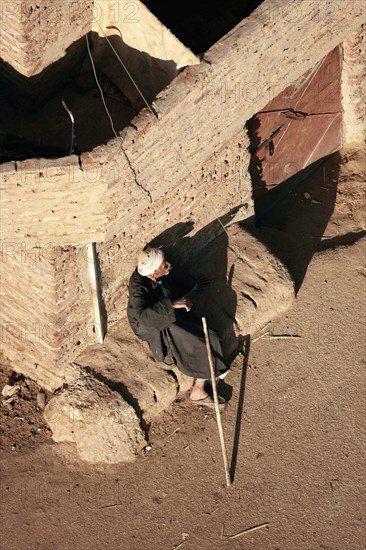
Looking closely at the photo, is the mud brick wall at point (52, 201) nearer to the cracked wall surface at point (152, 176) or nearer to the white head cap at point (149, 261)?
the cracked wall surface at point (152, 176)

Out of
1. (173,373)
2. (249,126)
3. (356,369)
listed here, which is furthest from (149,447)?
(249,126)

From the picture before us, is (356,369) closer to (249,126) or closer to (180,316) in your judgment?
(180,316)

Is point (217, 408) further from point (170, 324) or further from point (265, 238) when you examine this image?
point (265, 238)

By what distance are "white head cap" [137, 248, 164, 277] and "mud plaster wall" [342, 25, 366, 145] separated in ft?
11.9

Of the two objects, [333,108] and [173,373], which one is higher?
[333,108]

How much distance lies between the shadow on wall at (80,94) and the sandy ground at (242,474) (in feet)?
9.36

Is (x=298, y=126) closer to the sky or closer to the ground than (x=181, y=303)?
closer to the sky

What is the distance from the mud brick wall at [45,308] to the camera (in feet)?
28.1

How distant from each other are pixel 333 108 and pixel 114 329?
391 cm

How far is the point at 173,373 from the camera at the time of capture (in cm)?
935

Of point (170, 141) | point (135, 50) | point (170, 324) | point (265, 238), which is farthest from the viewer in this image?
point (265, 238)

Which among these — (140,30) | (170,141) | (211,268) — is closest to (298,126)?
(211,268)

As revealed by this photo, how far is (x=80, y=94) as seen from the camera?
10109 millimetres

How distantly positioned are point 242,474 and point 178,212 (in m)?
2.64
